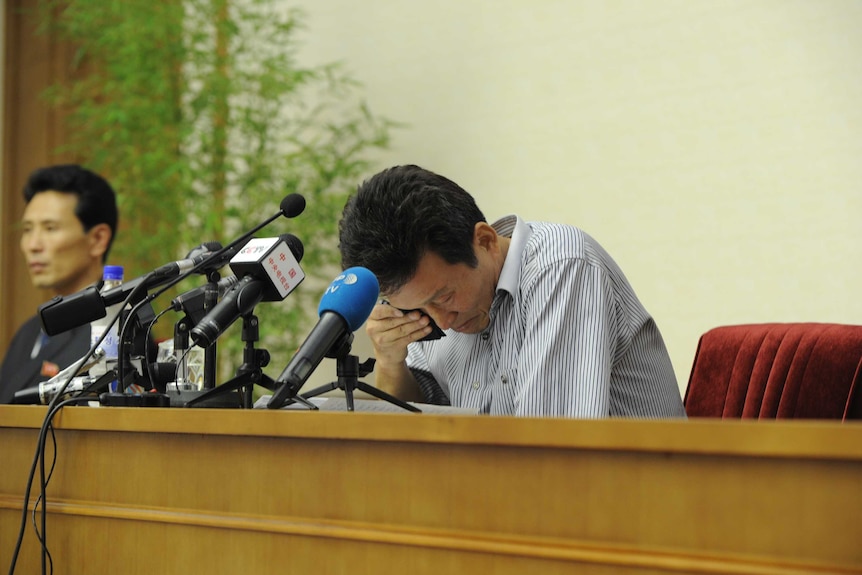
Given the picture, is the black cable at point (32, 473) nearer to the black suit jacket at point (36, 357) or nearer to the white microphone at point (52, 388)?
the white microphone at point (52, 388)

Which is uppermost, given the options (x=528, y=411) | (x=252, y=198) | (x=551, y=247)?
(x=252, y=198)

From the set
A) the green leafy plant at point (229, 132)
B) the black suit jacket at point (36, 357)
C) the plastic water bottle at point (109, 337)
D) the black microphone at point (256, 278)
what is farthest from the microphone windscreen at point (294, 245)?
the green leafy plant at point (229, 132)

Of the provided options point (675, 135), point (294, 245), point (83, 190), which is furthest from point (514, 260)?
point (83, 190)

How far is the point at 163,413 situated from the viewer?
1090mm

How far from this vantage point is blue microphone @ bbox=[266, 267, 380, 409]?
42.5 inches

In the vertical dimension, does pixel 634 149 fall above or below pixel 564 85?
below

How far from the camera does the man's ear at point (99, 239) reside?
286cm

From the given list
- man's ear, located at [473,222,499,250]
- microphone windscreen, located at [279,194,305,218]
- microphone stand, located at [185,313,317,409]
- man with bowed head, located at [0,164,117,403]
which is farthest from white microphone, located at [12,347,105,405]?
man with bowed head, located at [0,164,117,403]

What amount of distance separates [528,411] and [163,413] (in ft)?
1.94

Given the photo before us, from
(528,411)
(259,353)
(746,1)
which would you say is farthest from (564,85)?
(259,353)

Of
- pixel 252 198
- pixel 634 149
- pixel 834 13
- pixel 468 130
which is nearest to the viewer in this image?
pixel 834 13

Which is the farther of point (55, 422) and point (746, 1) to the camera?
point (746, 1)

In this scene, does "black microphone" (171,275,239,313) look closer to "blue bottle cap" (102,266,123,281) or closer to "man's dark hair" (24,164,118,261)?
"blue bottle cap" (102,266,123,281)

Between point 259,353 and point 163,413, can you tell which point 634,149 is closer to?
point 259,353
